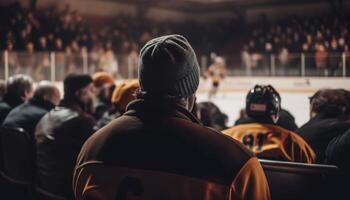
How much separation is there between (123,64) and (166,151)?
15.0m

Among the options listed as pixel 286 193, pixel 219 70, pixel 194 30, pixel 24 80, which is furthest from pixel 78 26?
pixel 286 193

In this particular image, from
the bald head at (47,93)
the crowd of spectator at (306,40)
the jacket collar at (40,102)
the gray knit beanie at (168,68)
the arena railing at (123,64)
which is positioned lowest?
the jacket collar at (40,102)

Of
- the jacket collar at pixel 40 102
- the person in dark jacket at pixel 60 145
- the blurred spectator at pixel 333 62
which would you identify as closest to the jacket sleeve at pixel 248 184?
the person in dark jacket at pixel 60 145

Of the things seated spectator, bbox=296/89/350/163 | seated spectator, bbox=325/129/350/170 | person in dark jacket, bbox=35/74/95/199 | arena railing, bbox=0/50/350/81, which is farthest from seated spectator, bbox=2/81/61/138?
arena railing, bbox=0/50/350/81

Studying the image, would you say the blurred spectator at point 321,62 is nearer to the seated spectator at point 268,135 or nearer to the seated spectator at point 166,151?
the seated spectator at point 268,135

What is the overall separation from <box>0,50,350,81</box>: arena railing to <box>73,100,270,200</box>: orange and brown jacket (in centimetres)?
1087

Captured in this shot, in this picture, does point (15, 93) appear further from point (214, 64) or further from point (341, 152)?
point (214, 64)

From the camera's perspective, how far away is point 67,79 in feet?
13.8

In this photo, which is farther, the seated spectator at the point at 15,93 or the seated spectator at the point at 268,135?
the seated spectator at the point at 15,93

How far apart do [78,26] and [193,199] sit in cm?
1805

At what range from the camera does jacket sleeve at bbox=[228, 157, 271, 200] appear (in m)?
1.28

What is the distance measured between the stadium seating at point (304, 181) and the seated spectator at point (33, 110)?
2.52 m

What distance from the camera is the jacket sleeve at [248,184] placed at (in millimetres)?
1277

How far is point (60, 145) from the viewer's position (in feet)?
10.7
